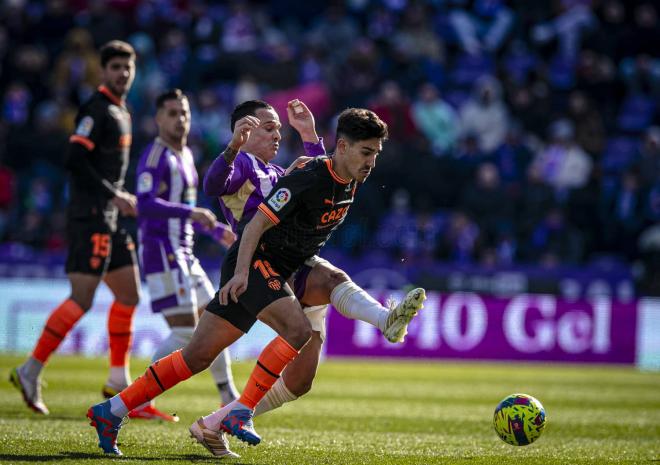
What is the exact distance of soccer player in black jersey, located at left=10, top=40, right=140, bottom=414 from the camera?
28.4ft

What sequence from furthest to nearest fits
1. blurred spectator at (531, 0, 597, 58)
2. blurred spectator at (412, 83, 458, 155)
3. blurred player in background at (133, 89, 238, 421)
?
blurred spectator at (531, 0, 597, 58)
blurred spectator at (412, 83, 458, 155)
blurred player in background at (133, 89, 238, 421)

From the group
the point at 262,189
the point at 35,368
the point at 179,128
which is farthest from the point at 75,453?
the point at 179,128

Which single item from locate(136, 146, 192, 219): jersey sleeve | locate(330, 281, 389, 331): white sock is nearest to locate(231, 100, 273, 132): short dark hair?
locate(136, 146, 192, 219): jersey sleeve

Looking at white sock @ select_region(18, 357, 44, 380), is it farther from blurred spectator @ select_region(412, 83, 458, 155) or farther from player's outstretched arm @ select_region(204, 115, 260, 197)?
blurred spectator @ select_region(412, 83, 458, 155)

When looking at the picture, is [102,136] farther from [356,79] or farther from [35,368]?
[356,79]

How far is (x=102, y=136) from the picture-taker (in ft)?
28.8

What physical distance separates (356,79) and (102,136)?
11.5m

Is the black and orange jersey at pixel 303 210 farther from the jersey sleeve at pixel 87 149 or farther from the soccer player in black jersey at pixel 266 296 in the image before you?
the jersey sleeve at pixel 87 149

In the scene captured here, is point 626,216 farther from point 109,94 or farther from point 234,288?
point 234,288

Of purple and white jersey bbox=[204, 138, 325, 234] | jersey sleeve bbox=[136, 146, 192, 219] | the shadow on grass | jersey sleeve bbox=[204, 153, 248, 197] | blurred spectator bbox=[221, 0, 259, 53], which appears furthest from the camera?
blurred spectator bbox=[221, 0, 259, 53]

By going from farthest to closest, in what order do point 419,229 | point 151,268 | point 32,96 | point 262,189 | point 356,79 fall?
point 32,96 < point 356,79 < point 419,229 < point 151,268 < point 262,189

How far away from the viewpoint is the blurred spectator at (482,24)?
839 inches

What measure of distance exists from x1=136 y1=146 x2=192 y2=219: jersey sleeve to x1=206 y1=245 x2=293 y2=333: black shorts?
5.68ft

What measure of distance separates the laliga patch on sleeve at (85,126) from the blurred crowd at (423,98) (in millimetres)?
8788
